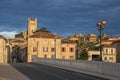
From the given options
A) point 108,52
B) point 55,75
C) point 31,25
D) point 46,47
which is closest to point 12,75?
point 55,75

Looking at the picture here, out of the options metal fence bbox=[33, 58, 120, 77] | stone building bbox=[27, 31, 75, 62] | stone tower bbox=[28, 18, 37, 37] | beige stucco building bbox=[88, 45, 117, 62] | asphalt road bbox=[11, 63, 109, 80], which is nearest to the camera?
metal fence bbox=[33, 58, 120, 77]

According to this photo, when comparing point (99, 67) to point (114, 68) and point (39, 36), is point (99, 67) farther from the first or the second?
point (39, 36)

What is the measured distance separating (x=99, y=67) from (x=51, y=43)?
9471 centimetres

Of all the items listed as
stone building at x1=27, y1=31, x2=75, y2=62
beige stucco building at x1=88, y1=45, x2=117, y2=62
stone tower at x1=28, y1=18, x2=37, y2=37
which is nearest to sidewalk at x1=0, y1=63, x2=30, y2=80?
stone building at x1=27, y1=31, x2=75, y2=62

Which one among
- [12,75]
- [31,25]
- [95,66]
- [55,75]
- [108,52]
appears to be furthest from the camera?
[31,25]

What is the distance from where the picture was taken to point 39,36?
125 metres

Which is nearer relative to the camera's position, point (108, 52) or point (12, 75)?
point (12, 75)

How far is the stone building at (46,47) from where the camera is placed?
120 metres

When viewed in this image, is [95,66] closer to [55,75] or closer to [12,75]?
[55,75]

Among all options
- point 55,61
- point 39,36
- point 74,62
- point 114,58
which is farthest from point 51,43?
point 74,62

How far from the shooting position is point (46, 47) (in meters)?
124

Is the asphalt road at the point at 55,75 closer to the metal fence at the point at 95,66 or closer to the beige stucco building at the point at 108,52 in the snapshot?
the metal fence at the point at 95,66

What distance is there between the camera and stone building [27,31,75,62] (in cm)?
11981

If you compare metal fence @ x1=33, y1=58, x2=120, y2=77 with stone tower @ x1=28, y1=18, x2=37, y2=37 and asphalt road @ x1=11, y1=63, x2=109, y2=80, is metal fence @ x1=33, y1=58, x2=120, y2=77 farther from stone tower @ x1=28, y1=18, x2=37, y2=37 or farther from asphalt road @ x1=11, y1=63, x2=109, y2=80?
stone tower @ x1=28, y1=18, x2=37, y2=37
